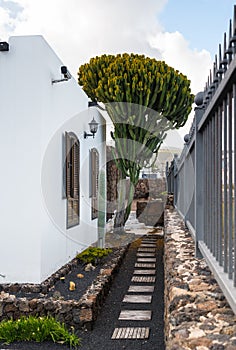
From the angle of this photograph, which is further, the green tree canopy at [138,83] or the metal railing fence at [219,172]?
the green tree canopy at [138,83]

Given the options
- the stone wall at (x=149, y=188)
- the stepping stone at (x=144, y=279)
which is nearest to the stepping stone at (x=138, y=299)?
the stepping stone at (x=144, y=279)

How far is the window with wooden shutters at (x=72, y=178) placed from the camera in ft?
25.5

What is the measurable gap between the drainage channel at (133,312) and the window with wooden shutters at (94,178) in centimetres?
216

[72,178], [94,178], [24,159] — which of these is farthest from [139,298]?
[94,178]

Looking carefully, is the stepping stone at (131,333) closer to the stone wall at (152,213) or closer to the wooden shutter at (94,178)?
the wooden shutter at (94,178)

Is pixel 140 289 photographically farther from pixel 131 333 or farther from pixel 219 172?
pixel 219 172

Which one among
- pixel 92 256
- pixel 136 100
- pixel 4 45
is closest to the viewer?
pixel 4 45

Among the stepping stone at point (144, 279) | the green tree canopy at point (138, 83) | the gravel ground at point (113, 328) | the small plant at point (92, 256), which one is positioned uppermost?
the green tree canopy at point (138, 83)

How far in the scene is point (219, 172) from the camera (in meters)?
2.34

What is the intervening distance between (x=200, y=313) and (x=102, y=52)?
11.4m

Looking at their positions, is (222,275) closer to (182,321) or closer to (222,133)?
(182,321)

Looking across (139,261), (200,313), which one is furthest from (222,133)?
(139,261)

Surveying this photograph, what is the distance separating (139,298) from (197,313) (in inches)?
184

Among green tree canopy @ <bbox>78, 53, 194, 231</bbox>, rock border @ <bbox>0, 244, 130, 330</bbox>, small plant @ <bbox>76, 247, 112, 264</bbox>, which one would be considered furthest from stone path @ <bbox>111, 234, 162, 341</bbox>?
green tree canopy @ <bbox>78, 53, 194, 231</bbox>
